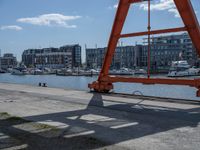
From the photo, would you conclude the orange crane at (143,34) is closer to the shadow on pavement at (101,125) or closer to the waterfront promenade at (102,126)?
the waterfront promenade at (102,126)

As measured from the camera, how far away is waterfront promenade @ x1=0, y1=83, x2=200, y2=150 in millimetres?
7473

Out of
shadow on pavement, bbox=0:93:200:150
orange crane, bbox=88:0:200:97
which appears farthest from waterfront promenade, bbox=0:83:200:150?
orange crane, bbox=88:0:200:97

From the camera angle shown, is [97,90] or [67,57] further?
[67,57]

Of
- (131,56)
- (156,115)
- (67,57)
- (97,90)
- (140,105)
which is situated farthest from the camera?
(67,57)

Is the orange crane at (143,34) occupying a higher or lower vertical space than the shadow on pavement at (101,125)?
higher

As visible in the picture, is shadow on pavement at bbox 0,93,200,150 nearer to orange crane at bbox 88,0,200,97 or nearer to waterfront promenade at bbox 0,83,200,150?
waterfront promenade at bbox 0,83,200,150

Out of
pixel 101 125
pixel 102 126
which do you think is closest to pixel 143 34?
pixel 101 125

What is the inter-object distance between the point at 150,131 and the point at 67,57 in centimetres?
18573

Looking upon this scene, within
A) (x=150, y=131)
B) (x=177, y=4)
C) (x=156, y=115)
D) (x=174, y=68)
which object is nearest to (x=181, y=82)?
(x=177, y=4)

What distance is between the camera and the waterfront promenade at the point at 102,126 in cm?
747

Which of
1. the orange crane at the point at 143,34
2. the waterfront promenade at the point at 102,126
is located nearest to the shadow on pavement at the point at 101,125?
the waterfront promenade at the point at 102,126

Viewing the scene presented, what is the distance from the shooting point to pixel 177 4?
15.1 metres

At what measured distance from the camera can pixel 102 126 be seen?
9.40 meters

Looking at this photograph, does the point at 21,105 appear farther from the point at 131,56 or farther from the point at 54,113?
the point at 131,56
